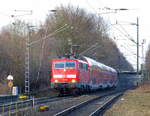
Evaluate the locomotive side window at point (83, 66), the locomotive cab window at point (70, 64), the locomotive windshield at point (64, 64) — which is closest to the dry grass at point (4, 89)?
the locomotive windshield at point (64, 64)

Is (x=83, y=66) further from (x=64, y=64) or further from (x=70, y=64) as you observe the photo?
(x=64, y=64)

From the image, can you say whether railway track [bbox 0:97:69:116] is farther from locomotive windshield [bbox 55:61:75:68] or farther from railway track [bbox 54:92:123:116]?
locomotive windshield [bbox 55:61:75:68]

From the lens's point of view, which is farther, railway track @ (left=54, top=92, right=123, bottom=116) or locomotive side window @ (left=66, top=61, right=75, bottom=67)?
locomotive side window @ (left=66, top=61, right=75, bottom=67)

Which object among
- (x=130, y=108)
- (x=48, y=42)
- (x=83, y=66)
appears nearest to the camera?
(x=130, y=108)

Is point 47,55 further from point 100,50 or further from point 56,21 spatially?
point 100,50

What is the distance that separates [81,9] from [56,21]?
17.6 ft

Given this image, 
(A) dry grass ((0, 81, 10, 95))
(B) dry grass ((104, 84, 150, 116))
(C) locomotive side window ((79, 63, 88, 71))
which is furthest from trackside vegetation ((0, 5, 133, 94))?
(B) dry grass ((104, 84, 150, 116))

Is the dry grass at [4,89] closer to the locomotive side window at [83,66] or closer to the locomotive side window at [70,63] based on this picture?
the locomotive side window at [83,66]

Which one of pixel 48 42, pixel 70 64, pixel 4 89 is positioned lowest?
pixel 4 89

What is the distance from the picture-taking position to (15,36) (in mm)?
49062

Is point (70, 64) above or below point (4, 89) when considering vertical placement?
above

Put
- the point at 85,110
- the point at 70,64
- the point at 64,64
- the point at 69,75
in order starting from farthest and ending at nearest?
the point at 64,64
the point at 70,64
the point at 69,75
the point at 85,110

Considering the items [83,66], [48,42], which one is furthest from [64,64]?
[48,42]

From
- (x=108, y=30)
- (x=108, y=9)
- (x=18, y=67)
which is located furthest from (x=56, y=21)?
(x=108, y=9)
